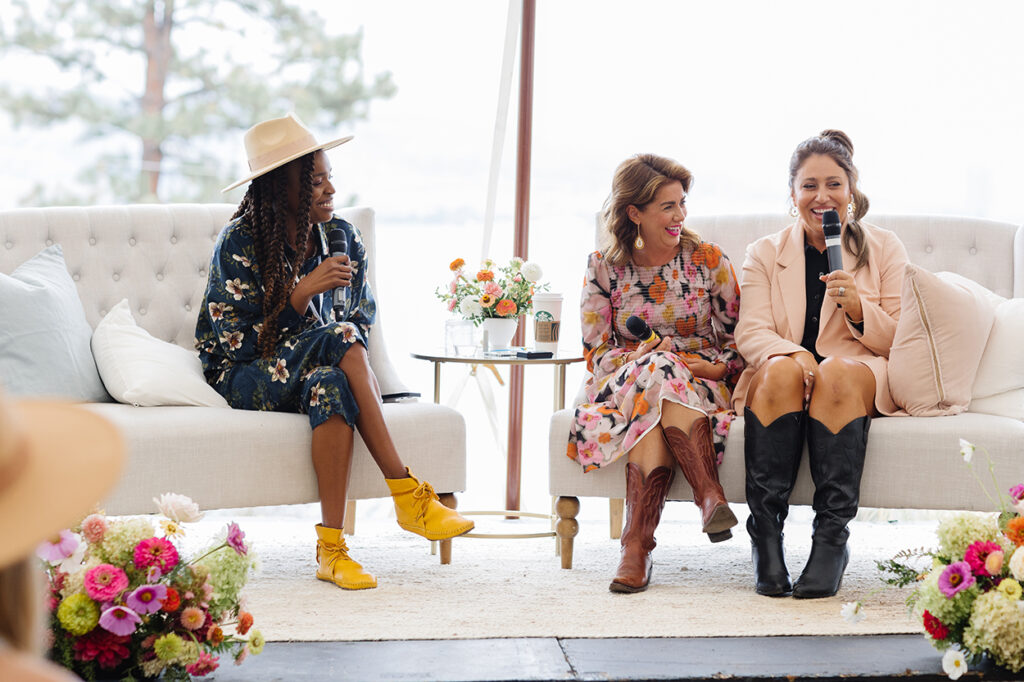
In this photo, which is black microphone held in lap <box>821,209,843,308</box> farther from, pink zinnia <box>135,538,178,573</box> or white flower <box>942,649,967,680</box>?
pink zinnia <box>135,538,178,573</box>

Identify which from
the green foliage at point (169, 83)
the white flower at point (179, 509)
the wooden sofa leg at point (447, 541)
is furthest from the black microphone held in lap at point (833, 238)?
the green foliage at point (169, 83)

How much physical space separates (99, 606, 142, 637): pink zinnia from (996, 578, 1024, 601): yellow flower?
1.45 meters

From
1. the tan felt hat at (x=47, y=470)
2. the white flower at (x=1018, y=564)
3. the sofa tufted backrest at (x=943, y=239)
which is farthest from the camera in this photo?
the sofa tufted backrest at (x=943, y=239)

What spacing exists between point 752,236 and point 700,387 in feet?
2.22

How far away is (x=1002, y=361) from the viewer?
2.77 metres

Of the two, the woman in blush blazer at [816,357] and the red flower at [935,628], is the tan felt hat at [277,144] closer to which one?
the woman in blush blazer at [816,357]

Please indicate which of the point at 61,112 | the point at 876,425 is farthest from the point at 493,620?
the point at 61,112

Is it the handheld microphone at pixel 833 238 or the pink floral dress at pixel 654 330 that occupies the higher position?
the handheld microphone at pixel 833 238

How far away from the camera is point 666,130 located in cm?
405

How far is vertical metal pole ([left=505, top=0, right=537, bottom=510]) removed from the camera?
3797mm

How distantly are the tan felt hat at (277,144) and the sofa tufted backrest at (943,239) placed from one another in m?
1.19

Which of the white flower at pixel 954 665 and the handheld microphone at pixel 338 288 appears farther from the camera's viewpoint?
the handheld microphone at pixel 338 288

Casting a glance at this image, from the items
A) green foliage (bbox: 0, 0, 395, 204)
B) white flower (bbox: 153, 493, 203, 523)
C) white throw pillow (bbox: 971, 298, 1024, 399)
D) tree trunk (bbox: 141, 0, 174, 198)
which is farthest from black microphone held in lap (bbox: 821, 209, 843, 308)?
tree trunk (bbox: 141, 0, 174, 198)

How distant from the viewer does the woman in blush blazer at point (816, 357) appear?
8.34 feet
